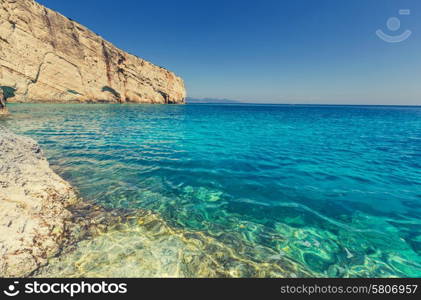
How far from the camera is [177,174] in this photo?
21.4 ft

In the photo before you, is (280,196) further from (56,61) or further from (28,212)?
(56,61)

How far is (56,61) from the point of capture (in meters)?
39.5

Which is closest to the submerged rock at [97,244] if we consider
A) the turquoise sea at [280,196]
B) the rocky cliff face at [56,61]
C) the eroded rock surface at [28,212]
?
the eroded rock surface at [28,212]

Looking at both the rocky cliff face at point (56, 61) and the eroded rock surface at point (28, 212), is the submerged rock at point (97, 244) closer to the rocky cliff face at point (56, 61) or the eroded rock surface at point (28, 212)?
the eroded rock surface at point (28, 212)

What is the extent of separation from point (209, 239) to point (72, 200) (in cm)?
336

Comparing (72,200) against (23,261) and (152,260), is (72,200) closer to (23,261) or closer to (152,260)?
(23,261)

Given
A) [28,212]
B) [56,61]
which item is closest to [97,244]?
[28,212]

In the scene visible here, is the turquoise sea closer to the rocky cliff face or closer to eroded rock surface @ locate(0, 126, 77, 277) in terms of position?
eroded rock surface @ locate(0, 126, 77, 277)

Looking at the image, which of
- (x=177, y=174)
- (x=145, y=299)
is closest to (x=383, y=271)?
(x=145, y=299)

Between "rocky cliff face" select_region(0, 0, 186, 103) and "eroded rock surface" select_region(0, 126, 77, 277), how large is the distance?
44957mm

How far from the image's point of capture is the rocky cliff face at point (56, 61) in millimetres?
33594

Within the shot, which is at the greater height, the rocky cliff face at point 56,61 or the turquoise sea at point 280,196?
the rocky cliff face at point 56,61

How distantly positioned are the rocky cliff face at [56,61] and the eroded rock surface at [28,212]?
45.0 meters

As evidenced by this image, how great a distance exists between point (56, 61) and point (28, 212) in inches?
2015
